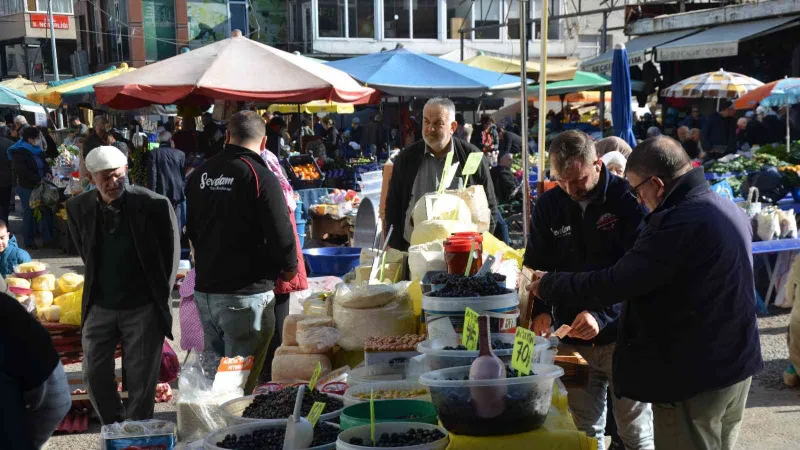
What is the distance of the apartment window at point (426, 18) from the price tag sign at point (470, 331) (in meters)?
37.5

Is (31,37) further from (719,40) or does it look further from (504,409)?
(504,409)

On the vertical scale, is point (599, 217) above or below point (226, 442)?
above

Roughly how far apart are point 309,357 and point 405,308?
20.0 inches

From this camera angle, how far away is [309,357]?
4371 mm

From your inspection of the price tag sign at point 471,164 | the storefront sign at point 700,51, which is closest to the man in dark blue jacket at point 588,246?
the price tag sign at point 471,164

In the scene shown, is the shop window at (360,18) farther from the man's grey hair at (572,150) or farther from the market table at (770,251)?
the man's grey hair at (572,150)

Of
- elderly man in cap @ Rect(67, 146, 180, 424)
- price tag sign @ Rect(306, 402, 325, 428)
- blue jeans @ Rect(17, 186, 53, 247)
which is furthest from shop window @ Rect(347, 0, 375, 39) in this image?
price tag sign @ Rect(306, 402, 325, 428)

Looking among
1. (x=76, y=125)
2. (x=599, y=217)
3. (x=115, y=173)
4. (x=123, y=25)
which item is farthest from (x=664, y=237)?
(x=123, y=25)

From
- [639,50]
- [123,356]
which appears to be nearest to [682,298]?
[123,356]

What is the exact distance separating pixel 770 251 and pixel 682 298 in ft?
19.8

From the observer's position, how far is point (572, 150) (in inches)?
162

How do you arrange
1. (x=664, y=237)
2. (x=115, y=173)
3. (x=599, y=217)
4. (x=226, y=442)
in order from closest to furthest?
(x=226, y=442)
(x=664, y=237)
(x=599, y=217)
(x=115, y=173)

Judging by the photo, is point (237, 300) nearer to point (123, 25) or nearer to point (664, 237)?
point (664, 237)

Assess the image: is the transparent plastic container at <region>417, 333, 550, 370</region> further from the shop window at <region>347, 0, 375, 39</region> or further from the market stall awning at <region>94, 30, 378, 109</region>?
the shop window at <region>347, 0, 375, 39</region>
